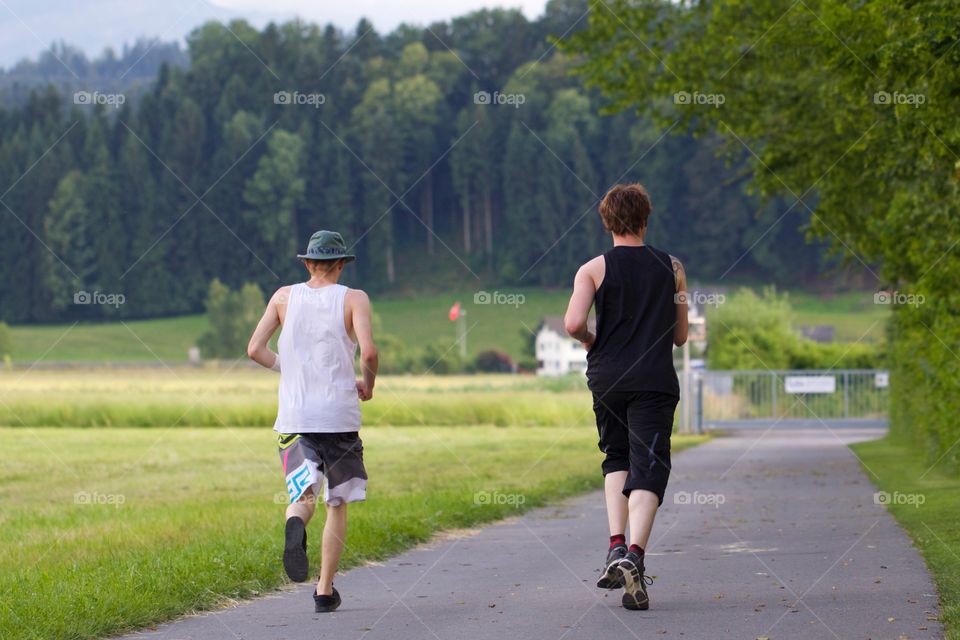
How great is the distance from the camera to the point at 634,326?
779cm

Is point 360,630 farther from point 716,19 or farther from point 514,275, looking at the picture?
point 514,275

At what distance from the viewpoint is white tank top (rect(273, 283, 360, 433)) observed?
7.59m

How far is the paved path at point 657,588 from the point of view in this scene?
23.0 ft

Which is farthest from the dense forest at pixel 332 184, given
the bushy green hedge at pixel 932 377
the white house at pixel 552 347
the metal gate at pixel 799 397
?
the bushy green hedge at pixel 932 377

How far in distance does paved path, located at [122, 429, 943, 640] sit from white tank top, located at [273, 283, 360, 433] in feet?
3.16

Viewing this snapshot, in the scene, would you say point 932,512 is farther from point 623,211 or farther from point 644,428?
point 623,211

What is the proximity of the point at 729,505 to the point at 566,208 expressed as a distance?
9842 centimetres

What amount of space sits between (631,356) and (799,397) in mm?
37927

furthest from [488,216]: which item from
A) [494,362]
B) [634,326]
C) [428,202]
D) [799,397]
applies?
[634,326]

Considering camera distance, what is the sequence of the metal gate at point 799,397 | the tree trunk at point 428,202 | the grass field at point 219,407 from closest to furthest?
the grass field at point 219,407, the metal gate at point 799,397, the tree trunk at point 428,202

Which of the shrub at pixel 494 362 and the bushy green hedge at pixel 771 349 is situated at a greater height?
Answer: the bushy green hedge at pixel 771 349

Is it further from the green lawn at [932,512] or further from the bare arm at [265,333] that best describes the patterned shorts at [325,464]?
the green lawn at [932,512]

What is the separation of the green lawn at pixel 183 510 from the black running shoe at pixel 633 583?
2193 mm

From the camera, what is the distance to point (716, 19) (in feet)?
72.0
